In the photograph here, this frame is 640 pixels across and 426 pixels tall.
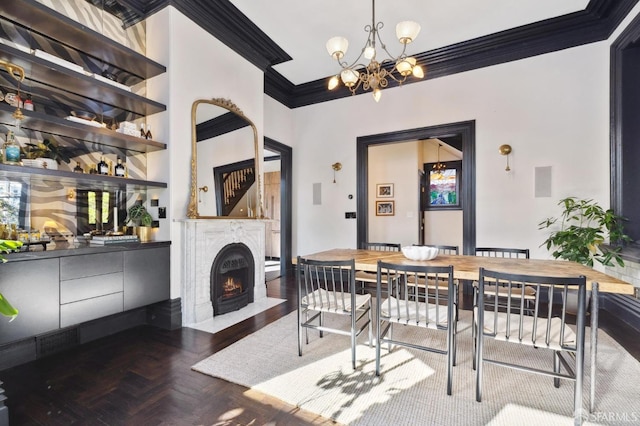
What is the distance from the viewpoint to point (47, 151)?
254cm

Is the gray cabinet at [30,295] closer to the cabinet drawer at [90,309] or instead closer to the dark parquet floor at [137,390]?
the cabinet drawer at [90,309]

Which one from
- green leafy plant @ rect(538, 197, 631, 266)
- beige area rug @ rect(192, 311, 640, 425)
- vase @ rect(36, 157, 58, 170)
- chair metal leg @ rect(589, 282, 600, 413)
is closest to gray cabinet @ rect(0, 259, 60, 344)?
vase @ rect(36, 157, 58, 170)

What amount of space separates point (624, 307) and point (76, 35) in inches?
235

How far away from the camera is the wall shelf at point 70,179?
6.91 ft

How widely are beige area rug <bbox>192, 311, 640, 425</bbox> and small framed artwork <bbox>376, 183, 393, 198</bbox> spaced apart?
12.8 ft

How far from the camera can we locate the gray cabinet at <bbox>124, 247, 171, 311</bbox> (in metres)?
2.65

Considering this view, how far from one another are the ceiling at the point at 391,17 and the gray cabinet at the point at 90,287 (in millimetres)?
3075

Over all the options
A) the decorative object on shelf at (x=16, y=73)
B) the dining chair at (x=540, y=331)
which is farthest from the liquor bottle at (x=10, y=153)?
the dining chair at (x=540, y=331)

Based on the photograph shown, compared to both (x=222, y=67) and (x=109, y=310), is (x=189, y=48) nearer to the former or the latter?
(x=222, y=67)

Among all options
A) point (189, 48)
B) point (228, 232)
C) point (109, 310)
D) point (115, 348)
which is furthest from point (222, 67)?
point (115, 348)

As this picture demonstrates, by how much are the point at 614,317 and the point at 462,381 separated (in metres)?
2.54

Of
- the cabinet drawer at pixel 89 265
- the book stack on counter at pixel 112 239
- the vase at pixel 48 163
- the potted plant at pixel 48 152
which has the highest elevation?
the potted plant at pixel 48 152

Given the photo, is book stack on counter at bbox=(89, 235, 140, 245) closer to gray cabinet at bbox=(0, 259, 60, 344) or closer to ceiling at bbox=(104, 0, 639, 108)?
gray cabinet at bbox=(0, 259, 60, 344)

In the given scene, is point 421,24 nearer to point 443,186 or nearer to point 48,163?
point 443,186
